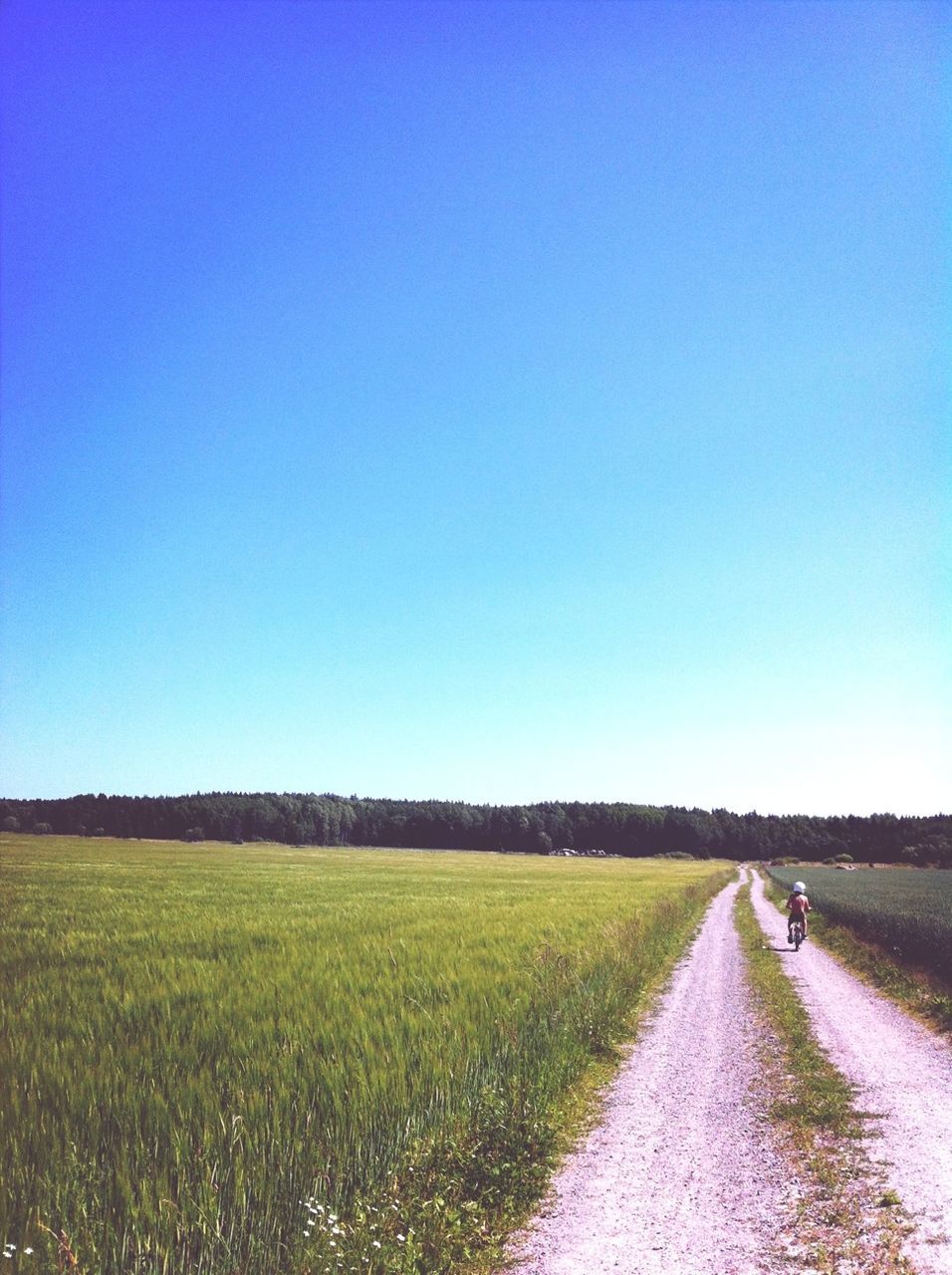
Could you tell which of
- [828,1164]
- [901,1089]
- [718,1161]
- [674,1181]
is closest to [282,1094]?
[674,1181]

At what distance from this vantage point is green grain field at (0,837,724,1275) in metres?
4.51

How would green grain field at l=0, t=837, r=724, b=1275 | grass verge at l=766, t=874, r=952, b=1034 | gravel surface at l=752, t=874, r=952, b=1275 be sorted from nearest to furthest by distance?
green grain field at l=0, t=837, r=724, b=1275 → gravel surface at l=752, t=874, r=952, b=1275 → grass verge at l=766, t=874, r=952, b=1034

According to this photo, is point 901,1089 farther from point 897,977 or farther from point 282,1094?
point 897,977

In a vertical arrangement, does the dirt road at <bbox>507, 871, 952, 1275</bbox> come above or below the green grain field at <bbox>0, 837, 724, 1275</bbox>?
below

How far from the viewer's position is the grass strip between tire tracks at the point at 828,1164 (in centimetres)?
528

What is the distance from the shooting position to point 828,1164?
6855 millimetres

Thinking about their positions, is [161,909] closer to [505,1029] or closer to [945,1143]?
[505,1029]

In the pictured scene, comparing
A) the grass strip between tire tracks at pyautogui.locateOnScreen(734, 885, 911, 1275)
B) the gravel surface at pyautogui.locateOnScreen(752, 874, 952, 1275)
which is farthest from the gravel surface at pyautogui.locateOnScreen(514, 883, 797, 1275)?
the gravel surface at pyautogui.locateOnScreen(752, 874, 952, 1275)

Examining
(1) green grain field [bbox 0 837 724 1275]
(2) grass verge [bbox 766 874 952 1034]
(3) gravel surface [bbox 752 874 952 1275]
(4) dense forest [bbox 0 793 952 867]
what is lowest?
(4) dense forest [bbox 0 793 952 867]

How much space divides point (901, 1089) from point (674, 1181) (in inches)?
191

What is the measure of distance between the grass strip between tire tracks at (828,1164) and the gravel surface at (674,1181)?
22cm

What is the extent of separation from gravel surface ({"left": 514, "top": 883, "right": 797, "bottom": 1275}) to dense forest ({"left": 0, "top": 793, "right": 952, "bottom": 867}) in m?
132

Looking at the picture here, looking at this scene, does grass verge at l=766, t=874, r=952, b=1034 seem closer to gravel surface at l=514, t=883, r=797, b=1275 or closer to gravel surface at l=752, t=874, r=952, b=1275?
gravel surface at l=752, t=874, r=952, b=1275

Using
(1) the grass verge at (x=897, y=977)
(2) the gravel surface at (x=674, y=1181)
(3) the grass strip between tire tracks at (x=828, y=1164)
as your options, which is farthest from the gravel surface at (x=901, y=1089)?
(2) the gravel surface at (x=674, y=1181)
